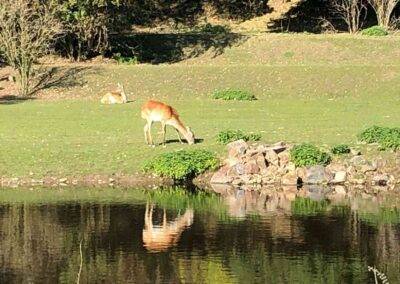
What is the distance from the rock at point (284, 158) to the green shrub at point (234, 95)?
50.8 feet

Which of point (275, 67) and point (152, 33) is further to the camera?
point (152, 33)

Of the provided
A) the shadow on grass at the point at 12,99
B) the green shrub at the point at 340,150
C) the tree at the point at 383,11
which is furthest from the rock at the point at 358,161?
the tree at the point at 383,11

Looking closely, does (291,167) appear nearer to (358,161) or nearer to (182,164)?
(358,161)

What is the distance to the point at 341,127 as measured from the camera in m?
31.2

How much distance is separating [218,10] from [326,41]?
13.8 m

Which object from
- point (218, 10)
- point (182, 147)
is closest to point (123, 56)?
point (218, 10)

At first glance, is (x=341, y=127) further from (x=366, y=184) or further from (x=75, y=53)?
(x=75, y=53)

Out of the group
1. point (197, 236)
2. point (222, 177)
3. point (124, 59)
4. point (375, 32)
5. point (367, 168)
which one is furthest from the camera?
point (375, 32)

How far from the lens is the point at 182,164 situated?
25.5 meters

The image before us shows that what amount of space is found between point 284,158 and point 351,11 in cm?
3450

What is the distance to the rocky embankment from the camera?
25000 millimetres

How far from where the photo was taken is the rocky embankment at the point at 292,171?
25.0 m

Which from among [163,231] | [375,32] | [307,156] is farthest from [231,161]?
[375,32]

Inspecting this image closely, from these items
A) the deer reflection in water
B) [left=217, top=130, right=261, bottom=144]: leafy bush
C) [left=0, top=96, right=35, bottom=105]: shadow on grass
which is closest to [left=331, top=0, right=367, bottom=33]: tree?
[left=0, top=96, right=35, bottom=105]: shadow on grass
